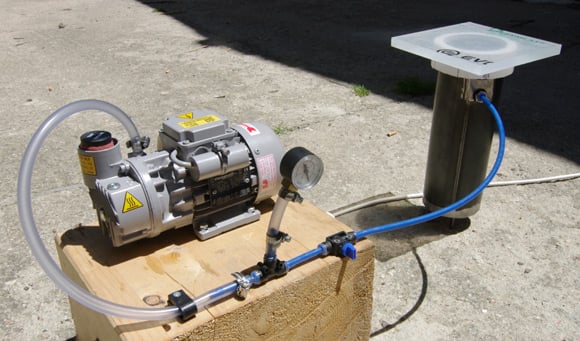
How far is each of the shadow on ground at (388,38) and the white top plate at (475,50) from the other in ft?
3.56

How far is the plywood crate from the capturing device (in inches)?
47.5

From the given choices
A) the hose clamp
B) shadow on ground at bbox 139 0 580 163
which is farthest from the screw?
shadow on ground at bbox 139 0 580 163

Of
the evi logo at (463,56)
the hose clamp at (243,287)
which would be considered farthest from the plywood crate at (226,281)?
the evi logo at (463,56)

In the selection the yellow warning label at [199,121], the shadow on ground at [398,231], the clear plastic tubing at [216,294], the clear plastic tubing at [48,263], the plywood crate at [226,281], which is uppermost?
the yellow warning label at [199,121]

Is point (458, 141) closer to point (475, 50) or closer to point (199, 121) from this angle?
point (475, 50)

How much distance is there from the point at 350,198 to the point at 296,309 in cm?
123

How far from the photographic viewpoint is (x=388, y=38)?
5.01 meters

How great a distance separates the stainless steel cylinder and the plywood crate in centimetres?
79

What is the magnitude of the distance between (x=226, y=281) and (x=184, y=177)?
0.27 meters

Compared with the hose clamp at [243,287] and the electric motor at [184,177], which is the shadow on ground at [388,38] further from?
the hose clamp at [243,287]

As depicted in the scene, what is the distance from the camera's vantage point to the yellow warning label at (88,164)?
1.31 meters

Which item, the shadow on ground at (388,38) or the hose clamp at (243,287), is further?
the shadow on ground at (388,38)

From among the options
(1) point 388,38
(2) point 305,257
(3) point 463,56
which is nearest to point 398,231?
(3) point 463,56

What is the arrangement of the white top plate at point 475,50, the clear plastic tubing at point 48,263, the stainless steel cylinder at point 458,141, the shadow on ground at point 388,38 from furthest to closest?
the shadow on ground at point 388,38, the stainless steel cylinder at point 458,141, the white top plate at point 475,50, the clear plastic tubing at point 48,263
